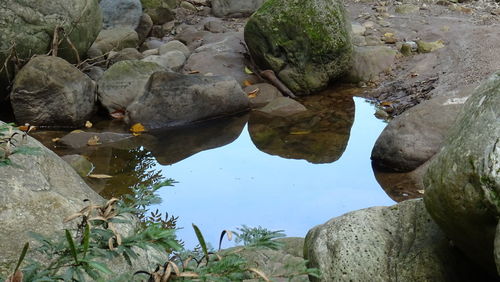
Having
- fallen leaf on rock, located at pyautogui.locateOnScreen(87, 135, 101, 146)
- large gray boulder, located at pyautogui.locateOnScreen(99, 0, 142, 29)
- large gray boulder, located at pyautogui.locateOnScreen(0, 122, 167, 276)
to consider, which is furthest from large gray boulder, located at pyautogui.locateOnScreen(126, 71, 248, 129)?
large gray boulder, located at pyautogui.locateOnScreen(0, 122, 167, 276)

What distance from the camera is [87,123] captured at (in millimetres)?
8164

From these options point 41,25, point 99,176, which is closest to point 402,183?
point 99,176

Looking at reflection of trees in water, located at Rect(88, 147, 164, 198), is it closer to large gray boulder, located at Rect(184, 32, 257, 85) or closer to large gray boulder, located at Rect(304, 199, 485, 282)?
large gray boulder, located at Rect(184, 32, 257, 85)

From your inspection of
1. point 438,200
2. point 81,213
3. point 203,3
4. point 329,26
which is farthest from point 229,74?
point 81,213

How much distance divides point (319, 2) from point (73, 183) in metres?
5.98

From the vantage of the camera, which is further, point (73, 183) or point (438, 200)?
point (73, 183)

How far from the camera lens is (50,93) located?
788cm

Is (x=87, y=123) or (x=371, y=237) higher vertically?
(x=371, y=237)

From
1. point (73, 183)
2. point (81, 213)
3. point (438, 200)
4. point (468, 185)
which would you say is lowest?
point (73, 183)

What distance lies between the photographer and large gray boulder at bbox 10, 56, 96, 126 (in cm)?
780

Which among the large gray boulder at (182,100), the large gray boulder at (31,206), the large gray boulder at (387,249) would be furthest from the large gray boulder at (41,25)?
the large gray boulder at (387,249)

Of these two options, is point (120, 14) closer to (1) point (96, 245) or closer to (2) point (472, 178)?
(2) point (472, 178)

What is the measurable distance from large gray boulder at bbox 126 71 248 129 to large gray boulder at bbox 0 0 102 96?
117 cm

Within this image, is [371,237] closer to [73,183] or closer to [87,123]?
[73,183]
